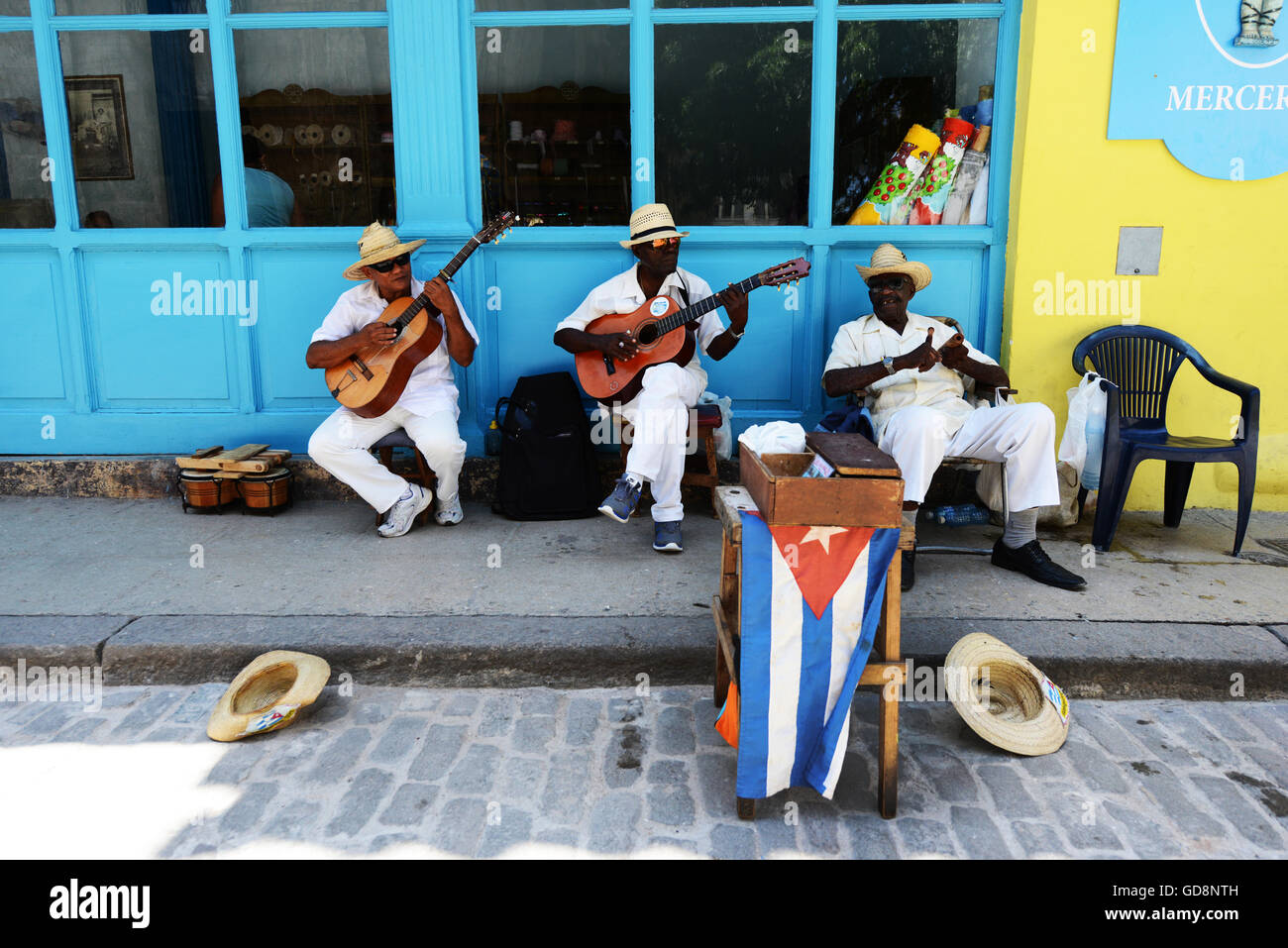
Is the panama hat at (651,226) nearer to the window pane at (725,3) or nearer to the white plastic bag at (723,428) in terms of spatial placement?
the white plastic bag at (723,428)

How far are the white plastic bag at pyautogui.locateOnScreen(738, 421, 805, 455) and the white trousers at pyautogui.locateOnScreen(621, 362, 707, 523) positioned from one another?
1217 millimetres

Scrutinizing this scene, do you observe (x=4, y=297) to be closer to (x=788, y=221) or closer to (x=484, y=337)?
(x=484, y=337)

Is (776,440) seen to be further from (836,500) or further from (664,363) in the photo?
(664,363)

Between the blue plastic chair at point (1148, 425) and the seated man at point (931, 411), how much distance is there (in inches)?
20.7

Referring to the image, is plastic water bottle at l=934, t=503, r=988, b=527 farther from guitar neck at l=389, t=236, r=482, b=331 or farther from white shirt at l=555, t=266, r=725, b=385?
guitar neck at l=389, t=236, r=482, b=331

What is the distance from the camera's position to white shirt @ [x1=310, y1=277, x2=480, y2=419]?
434 centimetres

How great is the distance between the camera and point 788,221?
4.79m

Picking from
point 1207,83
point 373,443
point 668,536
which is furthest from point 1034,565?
point 373,443

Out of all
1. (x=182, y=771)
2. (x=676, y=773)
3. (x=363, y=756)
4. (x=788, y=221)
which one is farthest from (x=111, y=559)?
(x=788, y=221)

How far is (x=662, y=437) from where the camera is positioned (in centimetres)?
401

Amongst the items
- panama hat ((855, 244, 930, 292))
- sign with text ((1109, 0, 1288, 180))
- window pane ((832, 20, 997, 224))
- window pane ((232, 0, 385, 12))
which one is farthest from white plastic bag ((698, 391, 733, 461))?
window pane ((232, 0, 385, 12))
